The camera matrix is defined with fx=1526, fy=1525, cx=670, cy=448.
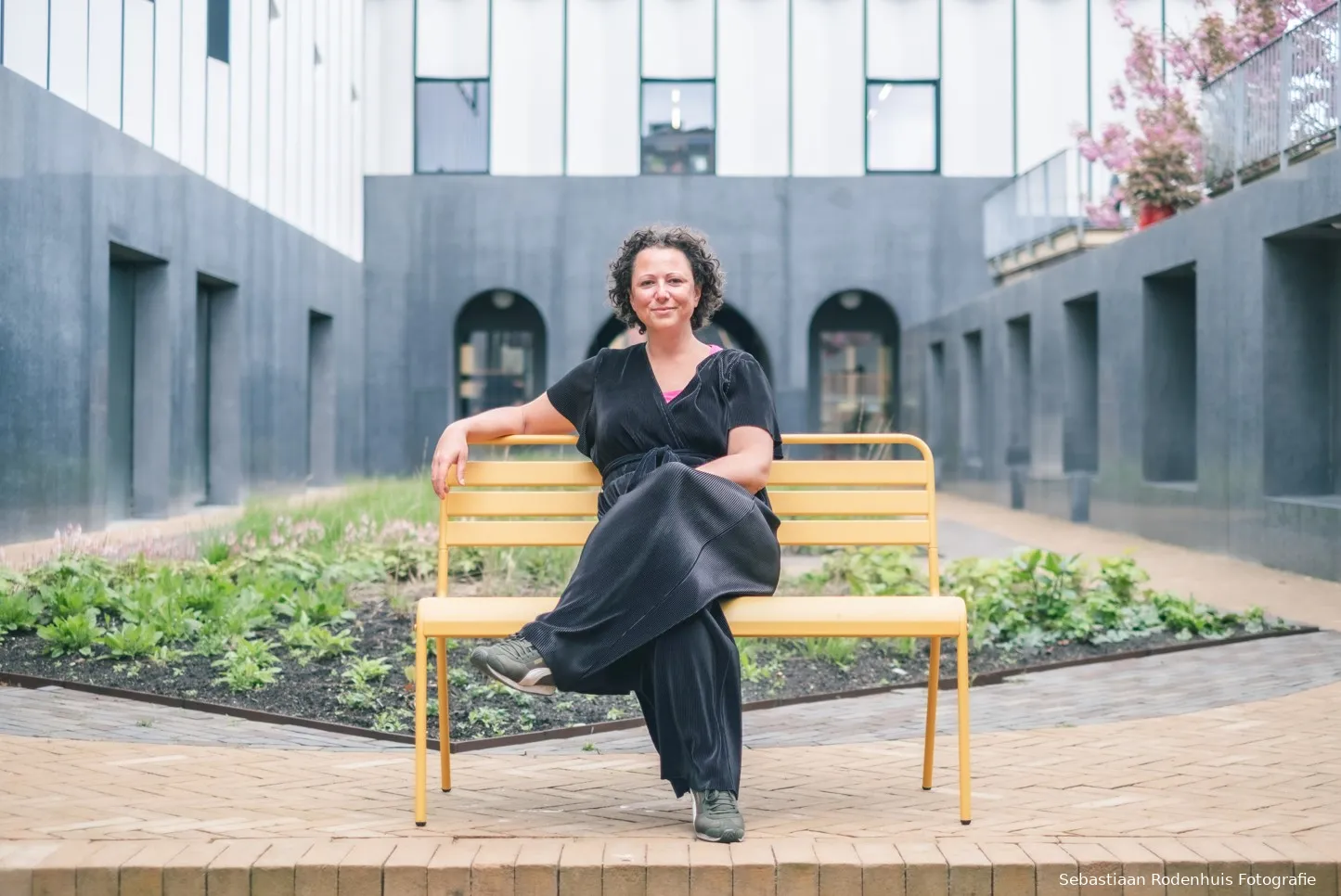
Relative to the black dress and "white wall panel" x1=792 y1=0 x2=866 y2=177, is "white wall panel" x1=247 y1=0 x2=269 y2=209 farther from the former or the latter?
the black dress

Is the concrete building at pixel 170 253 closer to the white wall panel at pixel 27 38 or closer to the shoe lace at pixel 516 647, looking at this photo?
the white wall panel at pixel 27 38

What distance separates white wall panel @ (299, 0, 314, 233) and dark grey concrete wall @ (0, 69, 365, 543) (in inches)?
18.7

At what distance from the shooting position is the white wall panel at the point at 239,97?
16453 mm

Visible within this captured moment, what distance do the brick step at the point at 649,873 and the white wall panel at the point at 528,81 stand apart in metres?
21.0

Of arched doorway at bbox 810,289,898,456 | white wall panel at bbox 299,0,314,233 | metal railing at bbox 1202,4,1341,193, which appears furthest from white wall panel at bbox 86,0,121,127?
A: arched doorway at bbox 810,289,898,456

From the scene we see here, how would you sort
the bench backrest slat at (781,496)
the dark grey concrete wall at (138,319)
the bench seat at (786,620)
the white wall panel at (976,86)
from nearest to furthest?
the bench seat at (786,620), the bench backrest slat at (781,496), the dark grey concrete wall at (138,319), the white wall panel at (976,86)

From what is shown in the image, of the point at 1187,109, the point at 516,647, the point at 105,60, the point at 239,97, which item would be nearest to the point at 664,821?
the point at 516,647

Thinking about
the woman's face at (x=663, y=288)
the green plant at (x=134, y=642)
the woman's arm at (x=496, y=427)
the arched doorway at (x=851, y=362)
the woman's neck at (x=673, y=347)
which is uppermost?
the arched doorway at (x=851, y=362)

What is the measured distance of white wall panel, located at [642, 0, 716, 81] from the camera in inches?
923

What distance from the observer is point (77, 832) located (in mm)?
3463

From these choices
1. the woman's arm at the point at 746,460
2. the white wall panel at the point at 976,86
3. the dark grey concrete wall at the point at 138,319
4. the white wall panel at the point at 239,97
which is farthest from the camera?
the white wall panel at the point at 976,86

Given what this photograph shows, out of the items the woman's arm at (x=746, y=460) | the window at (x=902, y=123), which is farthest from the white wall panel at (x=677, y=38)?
the woman's arm at (x=746, y=460)

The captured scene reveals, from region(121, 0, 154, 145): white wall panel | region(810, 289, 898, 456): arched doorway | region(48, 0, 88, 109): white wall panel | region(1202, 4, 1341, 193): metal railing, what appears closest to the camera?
region(1202, 4, 1341, 193): metal railing

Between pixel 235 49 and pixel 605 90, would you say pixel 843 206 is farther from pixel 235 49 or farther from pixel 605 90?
pixel 235 49
